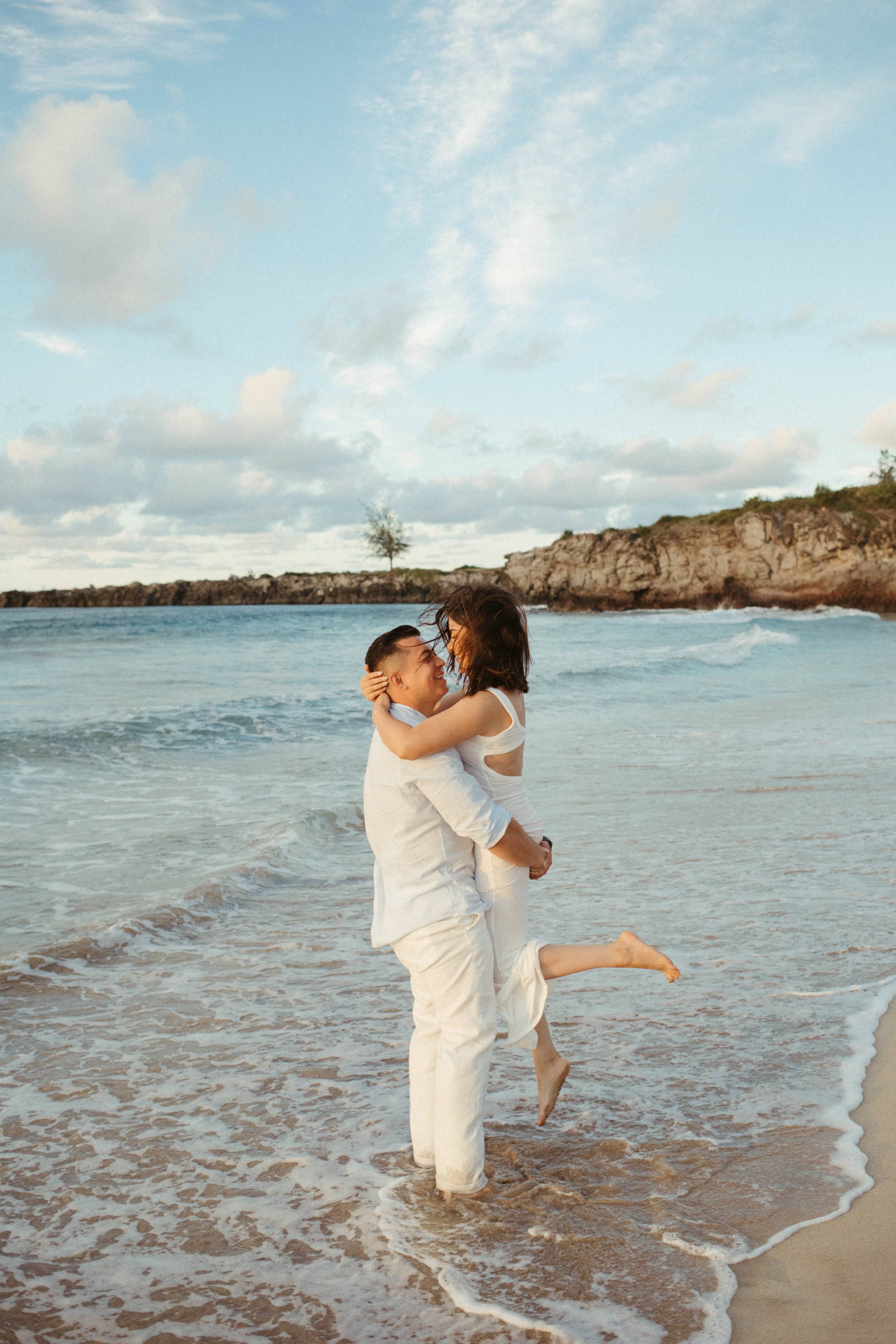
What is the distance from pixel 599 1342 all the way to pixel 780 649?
84.0ft

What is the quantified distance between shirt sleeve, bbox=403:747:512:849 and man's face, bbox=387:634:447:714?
23 cm

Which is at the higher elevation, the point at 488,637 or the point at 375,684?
the point at 488,637

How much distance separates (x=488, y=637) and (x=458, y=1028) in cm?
113

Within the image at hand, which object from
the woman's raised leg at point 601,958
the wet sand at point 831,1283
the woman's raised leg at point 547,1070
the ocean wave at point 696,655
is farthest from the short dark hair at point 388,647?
the ocean wave at point 696,655

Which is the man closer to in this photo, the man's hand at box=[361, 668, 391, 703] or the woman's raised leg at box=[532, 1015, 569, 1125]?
the man's hand at box=[361, 668, 391, 703]

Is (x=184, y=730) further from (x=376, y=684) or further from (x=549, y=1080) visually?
(x=549, y=1080)

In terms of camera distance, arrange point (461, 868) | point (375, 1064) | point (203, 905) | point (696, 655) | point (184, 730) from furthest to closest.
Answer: point (696, 655), point (184, 730), point (203, 905), point (375, 1064), point (461, 868)

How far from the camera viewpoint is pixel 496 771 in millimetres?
2904

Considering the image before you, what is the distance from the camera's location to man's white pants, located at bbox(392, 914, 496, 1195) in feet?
8.73

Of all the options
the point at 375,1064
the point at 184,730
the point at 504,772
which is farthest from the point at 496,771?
the point at 184,730

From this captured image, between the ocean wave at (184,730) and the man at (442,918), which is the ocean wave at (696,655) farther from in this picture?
the man at (442,918)

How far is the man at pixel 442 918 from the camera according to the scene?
8.79 feet

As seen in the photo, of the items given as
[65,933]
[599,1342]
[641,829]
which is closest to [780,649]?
[641,829]

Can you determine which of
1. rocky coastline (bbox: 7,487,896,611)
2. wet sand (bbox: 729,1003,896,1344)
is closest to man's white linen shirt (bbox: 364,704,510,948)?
wet sand (bbox: 729,1003,896,1344)
